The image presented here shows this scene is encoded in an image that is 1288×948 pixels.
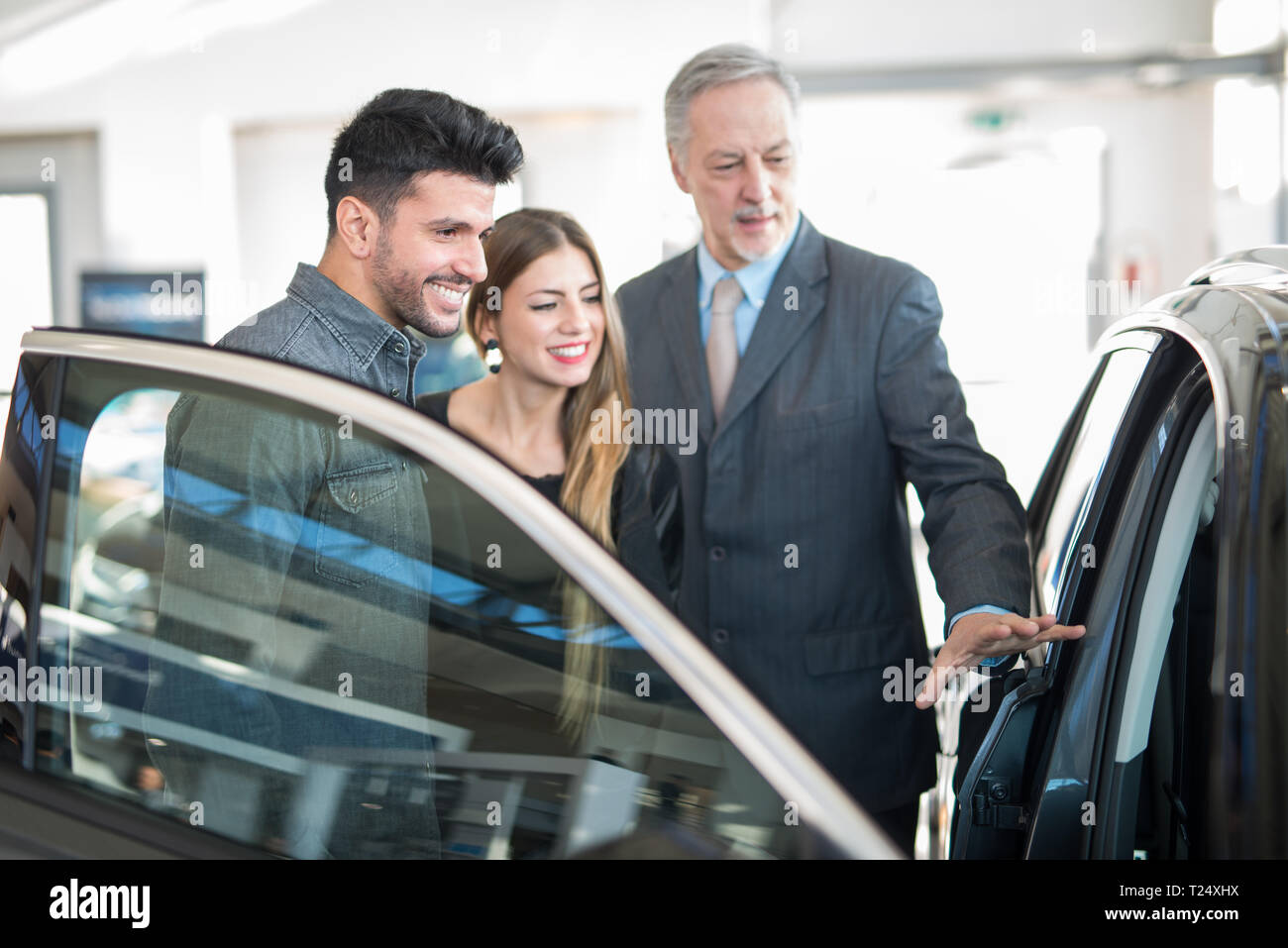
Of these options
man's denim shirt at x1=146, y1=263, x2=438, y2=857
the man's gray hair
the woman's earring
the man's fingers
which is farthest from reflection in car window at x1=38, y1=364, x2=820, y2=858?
the man's gray hair

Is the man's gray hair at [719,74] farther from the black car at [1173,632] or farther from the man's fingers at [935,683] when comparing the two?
the man's fingers at [935,683]

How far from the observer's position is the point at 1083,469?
1.61 m

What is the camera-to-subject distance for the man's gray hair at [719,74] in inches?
69.8

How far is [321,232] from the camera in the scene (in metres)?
5.32

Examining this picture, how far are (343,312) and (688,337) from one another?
84 cm

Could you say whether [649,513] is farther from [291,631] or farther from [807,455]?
[291,631]

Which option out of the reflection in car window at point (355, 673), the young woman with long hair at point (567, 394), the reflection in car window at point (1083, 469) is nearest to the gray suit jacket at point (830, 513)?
the young woman with long hair at point (567, 394)

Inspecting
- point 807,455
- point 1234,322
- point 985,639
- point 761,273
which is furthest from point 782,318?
point 1234,322

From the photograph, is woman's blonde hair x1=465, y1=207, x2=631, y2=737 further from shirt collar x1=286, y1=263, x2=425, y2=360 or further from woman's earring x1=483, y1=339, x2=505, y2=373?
shirt collar x1=286, y1=263, x2=425, y2=360

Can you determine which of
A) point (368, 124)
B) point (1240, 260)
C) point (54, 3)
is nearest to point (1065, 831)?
point (1240, 260)

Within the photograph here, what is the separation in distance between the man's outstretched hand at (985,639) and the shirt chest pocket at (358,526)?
2.06 feet

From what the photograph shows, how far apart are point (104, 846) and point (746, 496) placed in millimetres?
1094

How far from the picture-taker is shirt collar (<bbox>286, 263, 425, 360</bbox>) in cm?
109

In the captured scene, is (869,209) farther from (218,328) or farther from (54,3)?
(54,3)
